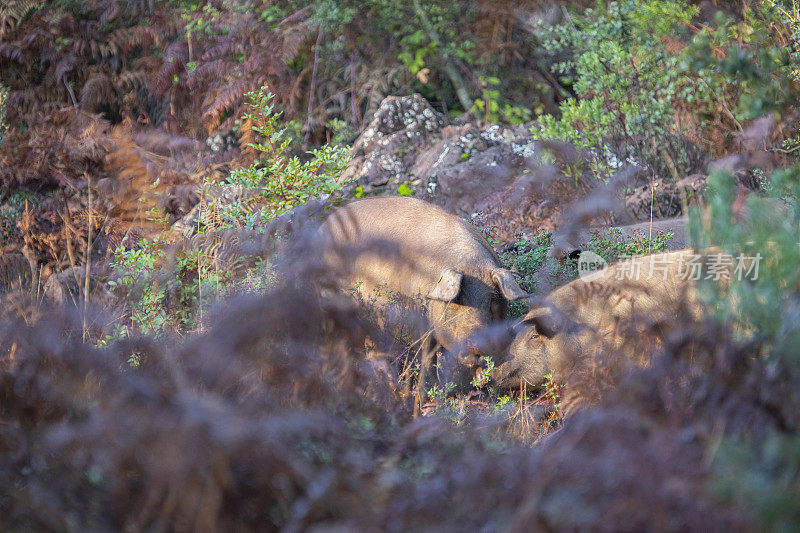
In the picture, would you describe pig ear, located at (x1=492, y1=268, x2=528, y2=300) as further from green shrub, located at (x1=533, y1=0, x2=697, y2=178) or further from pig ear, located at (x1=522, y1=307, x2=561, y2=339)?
green shrub, located at (x1=533, y1=0, x2=697, y2=178)

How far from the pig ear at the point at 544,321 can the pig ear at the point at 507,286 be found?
6.8 inches

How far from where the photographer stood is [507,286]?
5426 mm

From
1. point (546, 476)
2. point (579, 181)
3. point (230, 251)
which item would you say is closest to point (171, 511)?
point (546, 476)

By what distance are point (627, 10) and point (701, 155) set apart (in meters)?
2.29

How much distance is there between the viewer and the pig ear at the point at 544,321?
512 cm

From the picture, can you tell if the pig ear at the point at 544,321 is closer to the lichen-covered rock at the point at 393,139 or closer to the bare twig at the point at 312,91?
the lichen-covered rock at the point at 393,139

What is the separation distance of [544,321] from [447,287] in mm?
761

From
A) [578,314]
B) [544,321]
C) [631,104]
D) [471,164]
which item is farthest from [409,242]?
[631,104]

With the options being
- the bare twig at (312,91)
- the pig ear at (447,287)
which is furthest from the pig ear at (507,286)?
the bare twig at (312,91)

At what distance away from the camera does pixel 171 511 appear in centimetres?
206

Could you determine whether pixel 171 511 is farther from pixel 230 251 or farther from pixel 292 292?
pixel 230 251

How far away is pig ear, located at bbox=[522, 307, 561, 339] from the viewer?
512 centimetres

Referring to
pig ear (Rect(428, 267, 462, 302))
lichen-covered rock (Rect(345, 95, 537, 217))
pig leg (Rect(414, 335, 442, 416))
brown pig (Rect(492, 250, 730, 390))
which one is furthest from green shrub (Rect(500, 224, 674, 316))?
lichen-covered rock (Rect(345, 95, 537, 217))

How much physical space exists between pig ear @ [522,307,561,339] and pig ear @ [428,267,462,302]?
553 millimetres
